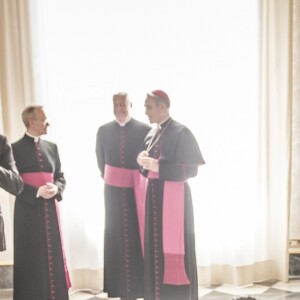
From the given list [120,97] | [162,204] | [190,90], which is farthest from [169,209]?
[190,90]

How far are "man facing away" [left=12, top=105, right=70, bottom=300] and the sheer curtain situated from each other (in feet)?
2.33

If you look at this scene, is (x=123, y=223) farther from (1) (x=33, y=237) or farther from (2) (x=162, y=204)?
(1) (x=33, y=237)

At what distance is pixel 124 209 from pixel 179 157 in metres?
0.55

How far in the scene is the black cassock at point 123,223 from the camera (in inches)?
113

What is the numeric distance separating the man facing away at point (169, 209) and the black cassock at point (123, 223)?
17cm

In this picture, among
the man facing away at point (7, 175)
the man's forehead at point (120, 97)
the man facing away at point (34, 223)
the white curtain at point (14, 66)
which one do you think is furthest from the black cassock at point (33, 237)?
the white curtain at point (14, 66)

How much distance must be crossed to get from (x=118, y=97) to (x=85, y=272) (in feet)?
5.16

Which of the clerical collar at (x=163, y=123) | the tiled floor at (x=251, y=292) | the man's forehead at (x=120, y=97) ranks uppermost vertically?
the man's forehead at (x=120, y=97)

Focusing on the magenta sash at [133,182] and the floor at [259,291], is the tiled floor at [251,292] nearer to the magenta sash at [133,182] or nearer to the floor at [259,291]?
the floor at [259,291]

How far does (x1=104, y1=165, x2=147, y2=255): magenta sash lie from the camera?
2.87m

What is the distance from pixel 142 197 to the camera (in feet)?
9.42

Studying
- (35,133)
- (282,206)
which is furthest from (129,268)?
(282,206)

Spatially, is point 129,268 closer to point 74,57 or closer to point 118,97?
point 118,97

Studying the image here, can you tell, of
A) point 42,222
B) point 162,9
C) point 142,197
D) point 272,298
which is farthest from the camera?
point 162,9
